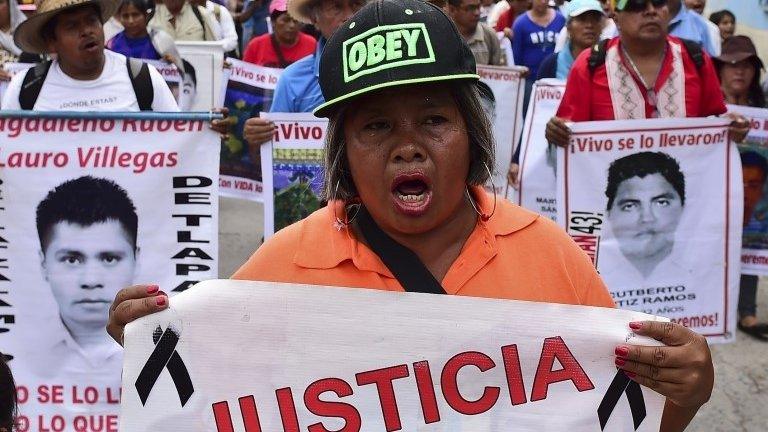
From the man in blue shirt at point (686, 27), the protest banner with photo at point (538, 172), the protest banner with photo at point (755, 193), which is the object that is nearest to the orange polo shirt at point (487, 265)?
the protest banner with photo at point (538, 172)

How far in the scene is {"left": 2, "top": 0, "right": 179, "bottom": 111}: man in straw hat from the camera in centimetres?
488

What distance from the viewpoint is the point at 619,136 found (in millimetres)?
5223

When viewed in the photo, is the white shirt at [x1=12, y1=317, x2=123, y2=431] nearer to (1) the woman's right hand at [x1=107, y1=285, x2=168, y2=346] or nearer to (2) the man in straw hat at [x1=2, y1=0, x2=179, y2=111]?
(2) the man in straw hat at [x1=2, y1=0, x2=179, y2=111]

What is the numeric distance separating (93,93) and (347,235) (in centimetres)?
309

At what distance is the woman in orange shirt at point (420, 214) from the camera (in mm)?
2000

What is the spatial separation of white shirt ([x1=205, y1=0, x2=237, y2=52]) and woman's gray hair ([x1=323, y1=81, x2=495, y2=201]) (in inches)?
327

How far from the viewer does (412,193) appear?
6.81 ft

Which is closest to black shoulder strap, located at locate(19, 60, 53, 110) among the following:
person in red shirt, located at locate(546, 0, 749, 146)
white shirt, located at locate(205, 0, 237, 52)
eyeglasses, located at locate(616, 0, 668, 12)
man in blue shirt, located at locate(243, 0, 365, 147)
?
man in blue shirt, located at locate(243, 0, 365, 147)

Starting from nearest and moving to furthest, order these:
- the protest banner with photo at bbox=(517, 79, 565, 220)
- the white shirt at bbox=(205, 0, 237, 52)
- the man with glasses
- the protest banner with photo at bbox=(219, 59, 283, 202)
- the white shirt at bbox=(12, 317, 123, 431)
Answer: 1. the white shirt at bbox=(12, 317, 123, 431)
2. the protest banner with photo at bbox=(517, 79, 565, 220)
3. the protest banner with photo at bbox=(219, 59, 283, 202)
4. the man with glasses
5. the white shirt at bbox=(205, 0, 237, 52)

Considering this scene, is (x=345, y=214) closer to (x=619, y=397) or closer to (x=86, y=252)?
(x=619, y=397)

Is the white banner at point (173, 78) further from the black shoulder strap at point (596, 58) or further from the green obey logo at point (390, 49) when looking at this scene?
the green obey logo at point (390, 49)

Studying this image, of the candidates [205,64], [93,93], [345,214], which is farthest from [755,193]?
[205,64]

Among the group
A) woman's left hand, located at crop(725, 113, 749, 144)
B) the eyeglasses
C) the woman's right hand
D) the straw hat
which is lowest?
the woman's right hand

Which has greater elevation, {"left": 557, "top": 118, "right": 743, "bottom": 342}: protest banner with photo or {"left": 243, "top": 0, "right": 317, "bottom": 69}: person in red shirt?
{"left": 243, "top": 0, "right": 317, "bottom": 69}: person in red shirt
